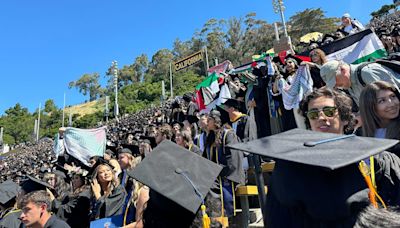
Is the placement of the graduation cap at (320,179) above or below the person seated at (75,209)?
above

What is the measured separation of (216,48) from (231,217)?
182ft

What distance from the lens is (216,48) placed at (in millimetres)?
57875

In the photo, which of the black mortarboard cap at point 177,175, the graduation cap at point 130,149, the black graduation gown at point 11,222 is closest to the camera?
the black mortarboard cap at point 177,175

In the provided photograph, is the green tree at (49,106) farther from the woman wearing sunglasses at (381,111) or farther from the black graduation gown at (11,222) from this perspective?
the woman wearing sunglasses at (381,111)

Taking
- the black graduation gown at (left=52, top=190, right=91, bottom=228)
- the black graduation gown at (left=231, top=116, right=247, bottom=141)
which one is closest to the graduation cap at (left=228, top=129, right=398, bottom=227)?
the black graduation gown at (left=52, top=190, right=91, bottom=228)

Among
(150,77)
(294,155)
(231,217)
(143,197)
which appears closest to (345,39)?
(231,217)

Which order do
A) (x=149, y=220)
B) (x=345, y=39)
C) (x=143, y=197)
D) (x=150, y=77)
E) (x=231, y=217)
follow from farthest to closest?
1. (x=150, y=77)
2. (x=345, y=39)
3. (x=231, y=217)
4. (x=143, y=197)
5. (x=149, y=220)

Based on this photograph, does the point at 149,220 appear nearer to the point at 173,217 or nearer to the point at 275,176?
the point at 173,217

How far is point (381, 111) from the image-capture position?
2.24 metres

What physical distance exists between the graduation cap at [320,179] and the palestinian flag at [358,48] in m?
4.88

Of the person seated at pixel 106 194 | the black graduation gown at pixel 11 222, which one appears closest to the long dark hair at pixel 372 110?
the person seated at pixel 106 194

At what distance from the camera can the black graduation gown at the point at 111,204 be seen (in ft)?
12.1

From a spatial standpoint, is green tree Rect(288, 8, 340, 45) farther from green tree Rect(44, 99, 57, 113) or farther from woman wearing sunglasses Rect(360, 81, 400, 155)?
green tree Rect(44, 99, 57, 113)

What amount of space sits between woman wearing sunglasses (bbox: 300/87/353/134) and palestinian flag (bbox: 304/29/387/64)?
Result: 377 centimetres
